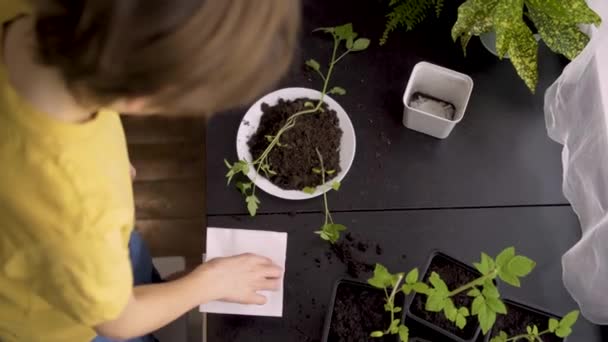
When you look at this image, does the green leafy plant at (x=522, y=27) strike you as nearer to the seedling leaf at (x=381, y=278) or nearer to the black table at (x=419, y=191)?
the black table at (x=419, y=191)

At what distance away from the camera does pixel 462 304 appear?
0.88 metres

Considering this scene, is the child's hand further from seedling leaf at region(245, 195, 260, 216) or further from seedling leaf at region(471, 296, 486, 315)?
seedling leaf at region(471, 296, 486, 315)

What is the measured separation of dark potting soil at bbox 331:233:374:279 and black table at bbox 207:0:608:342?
0.01m

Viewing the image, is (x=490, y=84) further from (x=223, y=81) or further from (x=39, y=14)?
(x=39, y=14)

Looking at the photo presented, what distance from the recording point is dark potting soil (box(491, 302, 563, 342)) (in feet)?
2.89

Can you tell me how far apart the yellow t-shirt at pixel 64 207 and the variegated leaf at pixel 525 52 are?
0.55 meters

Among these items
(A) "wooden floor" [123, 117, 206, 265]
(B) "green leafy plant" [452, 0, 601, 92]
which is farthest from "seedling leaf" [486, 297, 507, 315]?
(A) "wooden floor" [123, 117, 206, 265]

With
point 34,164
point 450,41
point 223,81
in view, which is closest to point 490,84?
point 450,41

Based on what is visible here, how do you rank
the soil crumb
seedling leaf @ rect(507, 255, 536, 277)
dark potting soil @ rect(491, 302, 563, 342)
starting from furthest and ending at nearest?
the soil crumb < dark potting soil @ rect(491, 302, 563, 342) < seedling leaf @ rect(507, 255, 536, 277)

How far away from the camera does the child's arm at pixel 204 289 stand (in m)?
0.86

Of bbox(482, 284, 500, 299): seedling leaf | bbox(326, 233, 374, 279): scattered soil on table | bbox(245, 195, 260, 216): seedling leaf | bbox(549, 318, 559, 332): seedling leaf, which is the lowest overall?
bbox(326, 233, 374, 279): scattered soil on table

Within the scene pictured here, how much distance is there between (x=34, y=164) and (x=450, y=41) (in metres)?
0.67

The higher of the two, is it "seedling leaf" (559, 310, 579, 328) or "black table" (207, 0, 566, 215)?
"black table" (207, 0, 566, 215)

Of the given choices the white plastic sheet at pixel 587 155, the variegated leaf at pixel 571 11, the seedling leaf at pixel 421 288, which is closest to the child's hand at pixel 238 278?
the seedling leaf at pixel 421 288
